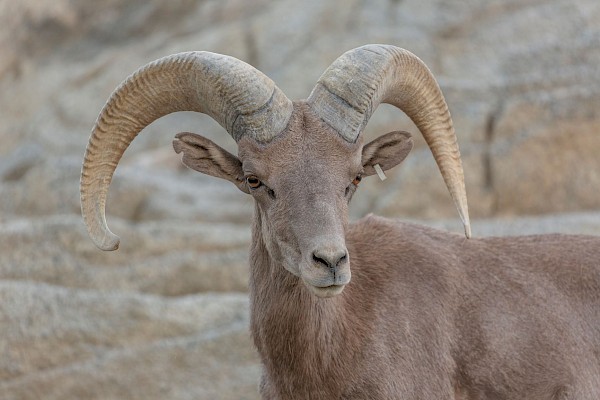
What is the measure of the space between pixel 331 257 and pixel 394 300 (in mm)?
1817

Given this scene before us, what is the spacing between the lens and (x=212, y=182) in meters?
21.6

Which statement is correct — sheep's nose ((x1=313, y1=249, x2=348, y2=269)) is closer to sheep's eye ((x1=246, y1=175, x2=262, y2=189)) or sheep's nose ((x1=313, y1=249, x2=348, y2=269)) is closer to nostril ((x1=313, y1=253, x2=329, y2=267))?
nostril ((x1=313, y1=253, x2=329, y2=267))

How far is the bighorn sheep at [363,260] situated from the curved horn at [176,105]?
0.01m

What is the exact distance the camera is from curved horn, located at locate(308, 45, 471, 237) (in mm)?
7910

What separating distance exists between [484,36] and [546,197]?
4826mm

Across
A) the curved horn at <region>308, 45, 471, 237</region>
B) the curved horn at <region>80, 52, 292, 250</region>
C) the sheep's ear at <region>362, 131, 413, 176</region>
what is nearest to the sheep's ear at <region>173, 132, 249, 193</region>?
the curved horn at <region>80, 52, 292, 250</region>

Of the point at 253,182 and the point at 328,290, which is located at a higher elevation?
the point at 253,182

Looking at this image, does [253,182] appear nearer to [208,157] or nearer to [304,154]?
[304,154]

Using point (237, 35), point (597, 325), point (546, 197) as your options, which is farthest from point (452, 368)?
point (237, 35)

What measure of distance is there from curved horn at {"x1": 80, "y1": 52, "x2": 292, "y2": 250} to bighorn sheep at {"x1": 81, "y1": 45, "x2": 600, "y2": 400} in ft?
0.04

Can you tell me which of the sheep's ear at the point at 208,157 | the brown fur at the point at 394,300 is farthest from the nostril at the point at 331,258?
the sheep's ear at the point at 208,157

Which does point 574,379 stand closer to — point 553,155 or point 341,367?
point 341,367

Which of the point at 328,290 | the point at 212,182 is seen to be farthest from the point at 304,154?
the point at 212,182

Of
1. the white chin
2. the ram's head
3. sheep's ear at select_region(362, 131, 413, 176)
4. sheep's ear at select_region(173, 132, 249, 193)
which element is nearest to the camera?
the white chin
